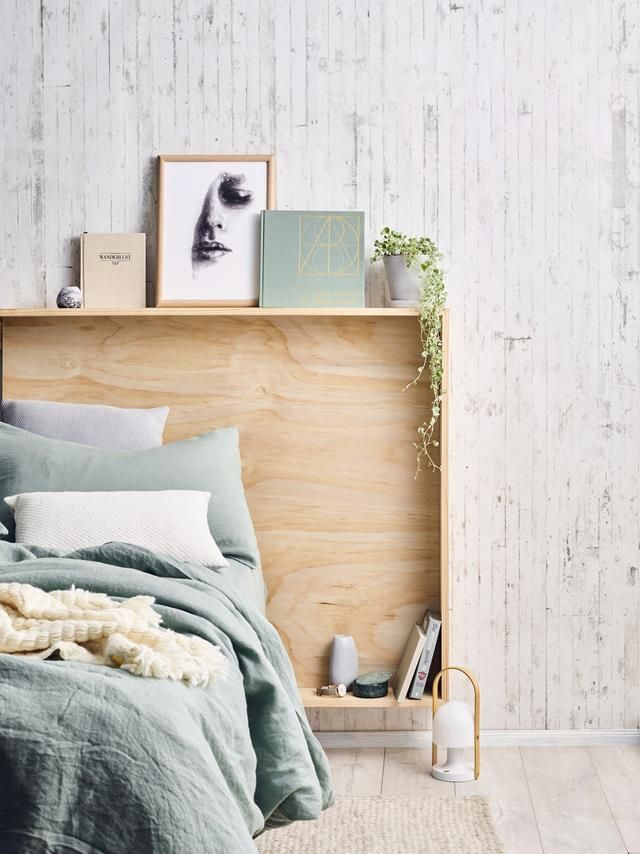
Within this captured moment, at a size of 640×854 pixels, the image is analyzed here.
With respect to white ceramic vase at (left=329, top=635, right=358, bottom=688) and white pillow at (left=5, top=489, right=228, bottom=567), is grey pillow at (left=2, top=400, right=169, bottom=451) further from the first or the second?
white ceramic vase at (left=329, top=635, right=358, bottom=688)

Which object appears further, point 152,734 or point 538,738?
point 538,738

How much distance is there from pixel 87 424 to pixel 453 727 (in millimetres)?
1379

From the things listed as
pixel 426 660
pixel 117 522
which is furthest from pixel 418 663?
pixel 117 522

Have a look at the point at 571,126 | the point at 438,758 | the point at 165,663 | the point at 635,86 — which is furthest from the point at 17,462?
the point at 635,86

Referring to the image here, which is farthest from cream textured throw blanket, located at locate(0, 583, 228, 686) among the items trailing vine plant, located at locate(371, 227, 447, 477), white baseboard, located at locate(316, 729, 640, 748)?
white baseboard, located at locate(316, 729, 640, 748)

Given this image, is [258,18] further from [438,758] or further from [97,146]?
[438,758]

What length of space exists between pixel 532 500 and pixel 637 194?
1030 mm

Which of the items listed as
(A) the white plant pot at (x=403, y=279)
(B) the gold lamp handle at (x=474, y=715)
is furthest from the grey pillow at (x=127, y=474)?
(A) the white plant pot at (x=403, y=279)

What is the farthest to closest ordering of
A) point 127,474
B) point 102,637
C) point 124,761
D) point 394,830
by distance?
point 127,474 → point 394,830 → point 102,637 → point 124,761

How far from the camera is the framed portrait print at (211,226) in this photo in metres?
2.95

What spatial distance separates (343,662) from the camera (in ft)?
9.39

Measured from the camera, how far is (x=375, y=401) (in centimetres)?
294

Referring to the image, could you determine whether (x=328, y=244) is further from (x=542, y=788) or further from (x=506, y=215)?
(x=542, y=788)

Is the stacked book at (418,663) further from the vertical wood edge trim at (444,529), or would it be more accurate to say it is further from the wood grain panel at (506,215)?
the wood grain panel at (506,215)
